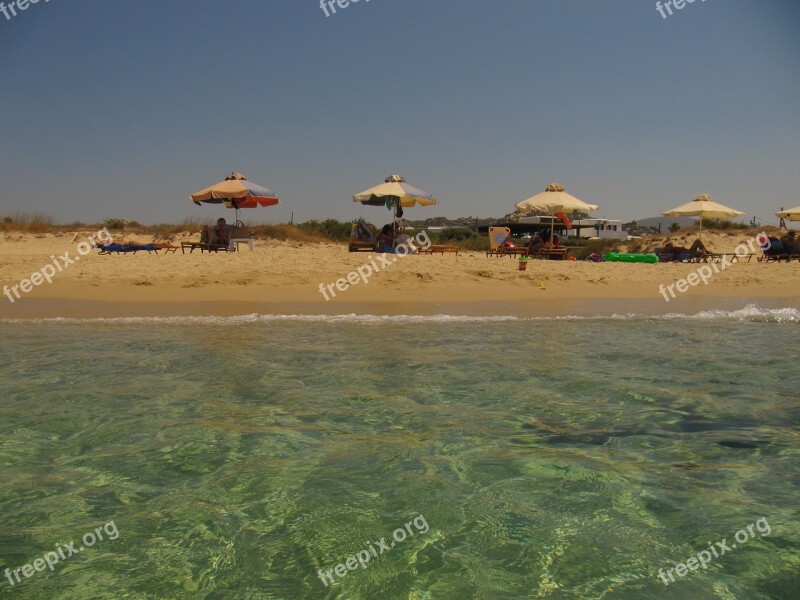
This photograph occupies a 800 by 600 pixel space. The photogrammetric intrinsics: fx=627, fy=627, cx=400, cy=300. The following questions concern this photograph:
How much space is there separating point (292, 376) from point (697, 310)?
23.7ft

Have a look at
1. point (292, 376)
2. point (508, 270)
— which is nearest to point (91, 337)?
point (292, 376)

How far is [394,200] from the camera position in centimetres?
1702

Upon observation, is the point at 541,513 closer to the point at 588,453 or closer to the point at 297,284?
the point at 588,453

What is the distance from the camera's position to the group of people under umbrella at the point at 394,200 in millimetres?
16484
